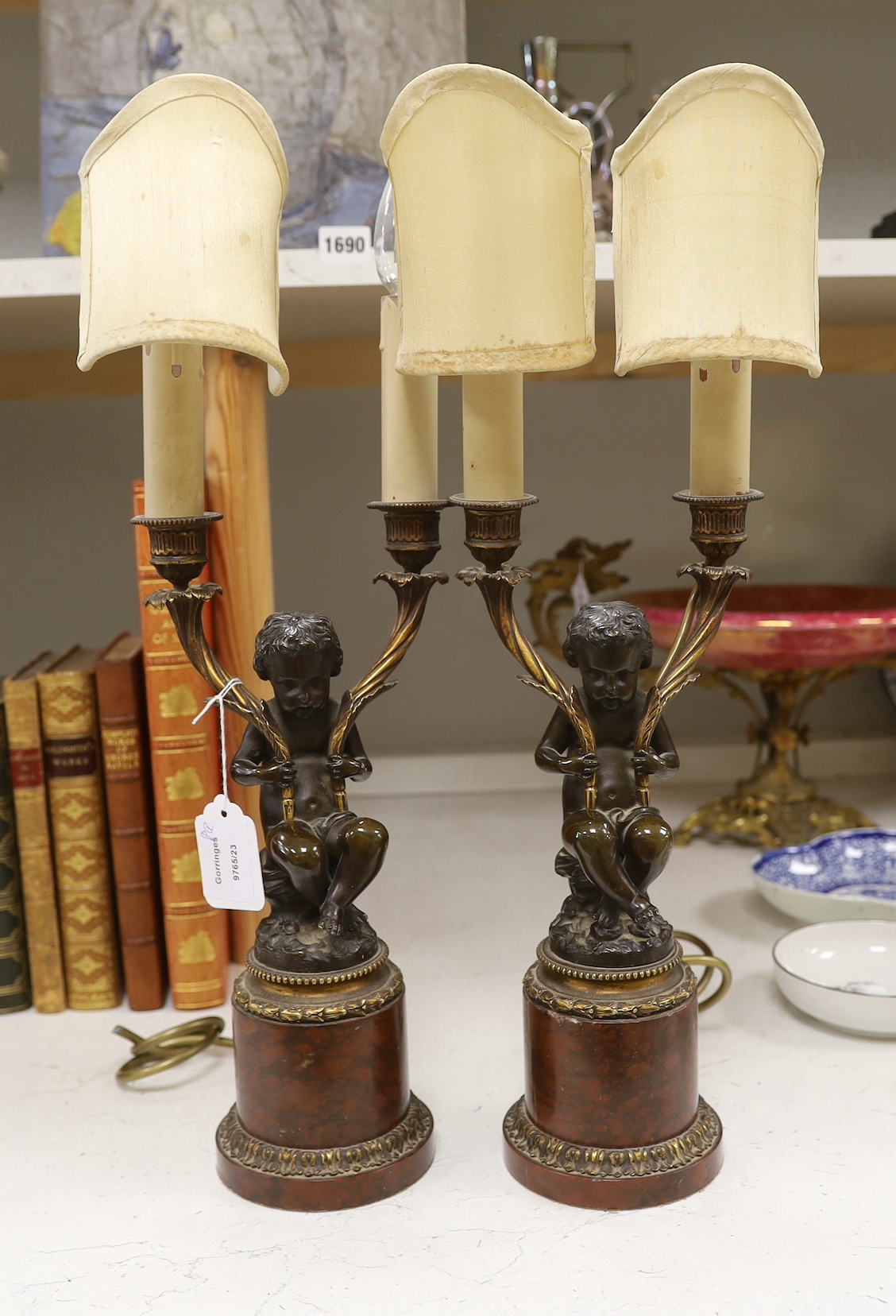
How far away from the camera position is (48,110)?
102 cm

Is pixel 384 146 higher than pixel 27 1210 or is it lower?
higher

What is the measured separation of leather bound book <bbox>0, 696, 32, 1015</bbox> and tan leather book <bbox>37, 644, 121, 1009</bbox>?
0.03 metres

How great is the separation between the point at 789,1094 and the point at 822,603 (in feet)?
2.53

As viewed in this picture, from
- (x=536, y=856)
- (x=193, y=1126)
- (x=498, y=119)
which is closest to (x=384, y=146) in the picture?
(x=498, y=119)

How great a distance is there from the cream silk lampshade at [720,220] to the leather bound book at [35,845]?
0.59 meters

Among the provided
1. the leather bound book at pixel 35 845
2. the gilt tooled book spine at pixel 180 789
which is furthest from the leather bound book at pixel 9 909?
the gilt tooled book spine at pixel 180 789

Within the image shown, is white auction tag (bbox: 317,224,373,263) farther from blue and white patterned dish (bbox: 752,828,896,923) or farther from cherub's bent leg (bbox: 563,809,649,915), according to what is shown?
blue and white patterned dish (bbox: 752,828,896,923)

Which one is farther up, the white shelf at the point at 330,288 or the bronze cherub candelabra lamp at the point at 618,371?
the white shelf at the point at 330,288

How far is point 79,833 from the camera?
3.06 feet

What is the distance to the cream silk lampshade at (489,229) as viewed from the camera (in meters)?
0.54

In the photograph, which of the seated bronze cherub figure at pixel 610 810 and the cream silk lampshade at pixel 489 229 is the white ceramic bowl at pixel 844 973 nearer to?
the seated bronze cherub figure at pixel 610 810

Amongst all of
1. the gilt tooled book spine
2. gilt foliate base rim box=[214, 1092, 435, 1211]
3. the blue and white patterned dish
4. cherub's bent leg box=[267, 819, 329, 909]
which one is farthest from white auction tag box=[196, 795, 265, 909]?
the blue and white patterned dish

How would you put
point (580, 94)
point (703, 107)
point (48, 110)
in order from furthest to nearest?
point (580, 94), point (48, 110), point (703, 107)

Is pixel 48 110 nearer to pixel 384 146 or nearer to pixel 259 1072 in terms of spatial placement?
pixel 384 146
